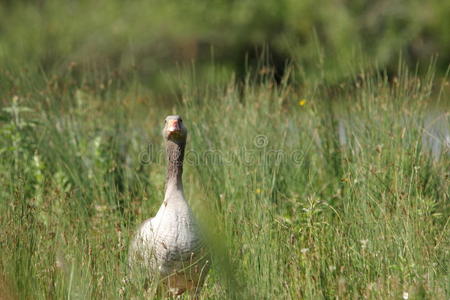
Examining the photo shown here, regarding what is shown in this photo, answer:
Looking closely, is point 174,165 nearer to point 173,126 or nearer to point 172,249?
point 173,126

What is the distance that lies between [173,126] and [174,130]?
24 millimetres

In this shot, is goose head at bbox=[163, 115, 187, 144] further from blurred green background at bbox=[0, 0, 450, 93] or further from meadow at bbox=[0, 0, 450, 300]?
blurred green background at bbox=[0, 0, 450, 93]

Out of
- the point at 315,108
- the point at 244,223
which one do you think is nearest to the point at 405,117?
the point at 315,108

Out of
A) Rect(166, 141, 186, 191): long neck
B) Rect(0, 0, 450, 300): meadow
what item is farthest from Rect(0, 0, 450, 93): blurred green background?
Rect(166, 141, 186, 191): long neck

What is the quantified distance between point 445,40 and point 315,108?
9959mm

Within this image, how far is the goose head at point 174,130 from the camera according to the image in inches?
166

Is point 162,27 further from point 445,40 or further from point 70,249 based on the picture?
point 70,249

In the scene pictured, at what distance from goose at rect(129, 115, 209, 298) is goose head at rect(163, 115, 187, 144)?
39cm

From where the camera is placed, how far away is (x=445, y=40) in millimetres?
14609

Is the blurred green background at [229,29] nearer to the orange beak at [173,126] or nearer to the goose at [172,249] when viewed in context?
the orange beak at [173,126]

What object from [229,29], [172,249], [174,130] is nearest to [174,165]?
[174,130]

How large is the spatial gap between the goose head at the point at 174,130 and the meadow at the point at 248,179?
450 millimetres

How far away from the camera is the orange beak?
4.21 metres

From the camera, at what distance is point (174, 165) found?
4281 mm
